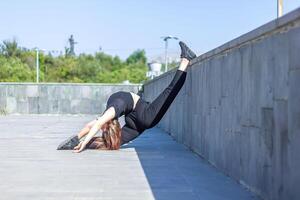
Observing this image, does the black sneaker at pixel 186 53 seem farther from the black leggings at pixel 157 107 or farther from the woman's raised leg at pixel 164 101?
the black leggings at pixel 157 107

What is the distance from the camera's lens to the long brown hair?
939cm

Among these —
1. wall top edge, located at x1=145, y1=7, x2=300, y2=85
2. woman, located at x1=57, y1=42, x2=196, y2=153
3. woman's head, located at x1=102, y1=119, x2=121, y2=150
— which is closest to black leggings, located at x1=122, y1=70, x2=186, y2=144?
woman, located at x1=57, y1=42, x2=196, y2=153

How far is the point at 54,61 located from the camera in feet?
211

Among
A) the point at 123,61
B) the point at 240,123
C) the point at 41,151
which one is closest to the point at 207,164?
the point at 240,123

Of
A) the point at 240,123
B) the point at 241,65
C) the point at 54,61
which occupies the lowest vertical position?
the point at 240,123

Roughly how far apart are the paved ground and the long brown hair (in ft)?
0.65

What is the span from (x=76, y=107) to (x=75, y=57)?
42227mm

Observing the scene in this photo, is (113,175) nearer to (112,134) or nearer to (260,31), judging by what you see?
(260,31)

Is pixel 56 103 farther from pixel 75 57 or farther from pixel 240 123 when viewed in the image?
pixel 75 57

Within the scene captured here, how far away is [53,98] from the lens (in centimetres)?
2773

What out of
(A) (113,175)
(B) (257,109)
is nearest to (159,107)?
(A) (113,175)

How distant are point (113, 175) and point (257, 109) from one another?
223 centimetres

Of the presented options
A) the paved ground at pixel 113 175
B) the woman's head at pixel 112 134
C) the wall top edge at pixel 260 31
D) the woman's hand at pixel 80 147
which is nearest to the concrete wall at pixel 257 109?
the wall top edge at pixel 260 31

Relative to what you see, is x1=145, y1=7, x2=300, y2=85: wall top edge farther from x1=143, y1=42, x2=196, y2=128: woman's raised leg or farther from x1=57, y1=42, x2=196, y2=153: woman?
x1=57, y1=42, x2=196, y2=153: woman
